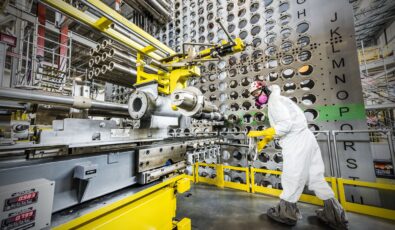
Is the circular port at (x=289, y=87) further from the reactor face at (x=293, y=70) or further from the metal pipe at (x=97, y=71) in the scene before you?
Result: the metal pipe at (x=97, y=71)

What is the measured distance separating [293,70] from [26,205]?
3.64 m

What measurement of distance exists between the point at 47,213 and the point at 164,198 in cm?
72

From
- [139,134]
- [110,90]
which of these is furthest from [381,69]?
[110,90]

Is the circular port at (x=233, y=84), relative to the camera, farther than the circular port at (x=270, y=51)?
Yes

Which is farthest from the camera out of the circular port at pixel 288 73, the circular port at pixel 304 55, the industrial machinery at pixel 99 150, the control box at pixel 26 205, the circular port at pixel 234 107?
the circular port at pixel 234 107

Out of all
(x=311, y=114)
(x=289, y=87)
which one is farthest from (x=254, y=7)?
(x=311, y=114)

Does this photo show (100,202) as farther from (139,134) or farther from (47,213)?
(139,134)

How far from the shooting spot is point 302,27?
304cm

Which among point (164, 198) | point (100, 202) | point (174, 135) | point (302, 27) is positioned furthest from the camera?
point (302, 27)

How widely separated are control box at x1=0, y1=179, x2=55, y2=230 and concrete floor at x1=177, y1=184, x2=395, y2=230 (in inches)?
69.0

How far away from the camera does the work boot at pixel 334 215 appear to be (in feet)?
6.20

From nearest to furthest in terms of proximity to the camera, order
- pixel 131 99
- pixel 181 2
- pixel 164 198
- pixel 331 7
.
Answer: pixel 164 198
pixel 131 99
pixel 331 7
pixel 181 2

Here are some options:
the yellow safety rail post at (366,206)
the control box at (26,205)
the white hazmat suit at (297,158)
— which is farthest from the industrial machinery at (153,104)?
the white hazmat suit at (297,158)

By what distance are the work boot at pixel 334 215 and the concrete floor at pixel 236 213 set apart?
9 cm
